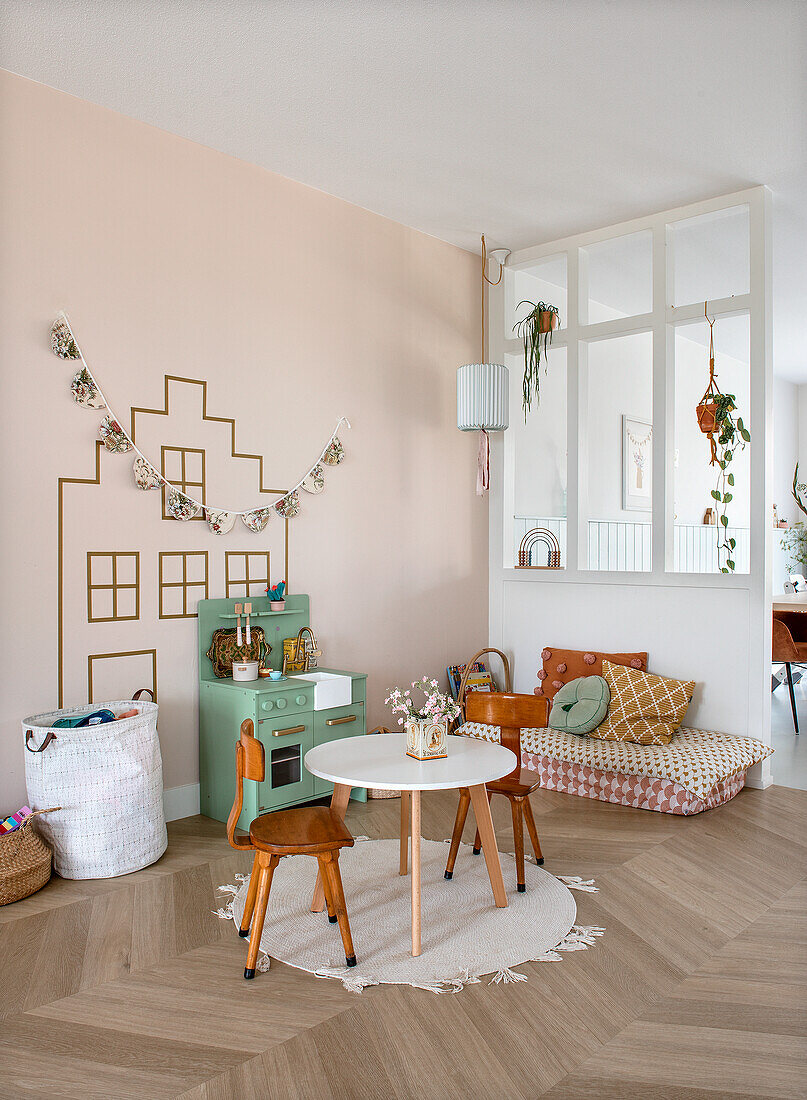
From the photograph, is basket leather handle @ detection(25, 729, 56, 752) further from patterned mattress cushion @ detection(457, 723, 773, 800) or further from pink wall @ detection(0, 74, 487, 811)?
patterned mattress cushion @ detection(457, 723, 773, 800)

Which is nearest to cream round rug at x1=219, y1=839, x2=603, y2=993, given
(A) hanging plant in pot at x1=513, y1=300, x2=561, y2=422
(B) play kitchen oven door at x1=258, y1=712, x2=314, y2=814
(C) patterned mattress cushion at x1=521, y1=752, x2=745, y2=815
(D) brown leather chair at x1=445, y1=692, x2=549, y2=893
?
(D) brown leather chair at x1=445, y1=692, x2=549, y2=893

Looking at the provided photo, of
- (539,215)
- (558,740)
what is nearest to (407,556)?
(558,740)

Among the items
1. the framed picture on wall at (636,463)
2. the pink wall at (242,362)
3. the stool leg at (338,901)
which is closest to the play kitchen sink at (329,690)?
the pink wall at (242,362)

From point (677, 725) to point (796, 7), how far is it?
3.12 m

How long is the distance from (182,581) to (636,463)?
4.21 m

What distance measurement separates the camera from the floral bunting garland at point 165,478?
129 inches

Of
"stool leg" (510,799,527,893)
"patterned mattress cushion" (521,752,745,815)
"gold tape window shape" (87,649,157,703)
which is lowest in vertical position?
"patterned mattress cushion" (521,752,745,815)

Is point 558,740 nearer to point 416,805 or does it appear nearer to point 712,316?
point 416,805

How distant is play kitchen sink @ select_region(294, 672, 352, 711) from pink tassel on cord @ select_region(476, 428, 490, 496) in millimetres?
1770

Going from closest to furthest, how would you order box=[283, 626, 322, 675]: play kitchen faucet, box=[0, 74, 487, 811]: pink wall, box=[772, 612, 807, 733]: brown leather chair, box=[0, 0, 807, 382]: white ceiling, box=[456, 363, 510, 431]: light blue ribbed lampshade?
box=[0, 0, 807, 382]: white ceiling
box=[0, 74, 487, 811]: pink wall
box=[283, 626, 322, 675]: play kitchen faucet
box=[456, 363, 510, 431]: light blue ribbed lampshade
box=[772, 612, 807, 733]: brown leather chair

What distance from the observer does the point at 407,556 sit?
15.5ft

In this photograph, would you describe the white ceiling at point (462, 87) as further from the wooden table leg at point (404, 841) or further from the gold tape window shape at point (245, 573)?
the wooden table leg at point (404, 841)

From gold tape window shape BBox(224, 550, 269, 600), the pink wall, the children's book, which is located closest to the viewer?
the pink wall

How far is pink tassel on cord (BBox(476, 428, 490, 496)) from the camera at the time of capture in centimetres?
502
